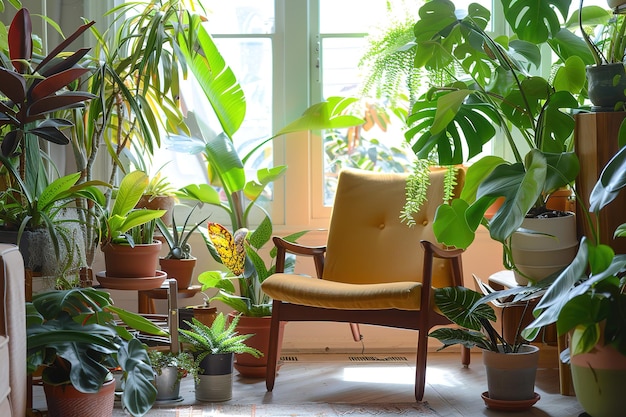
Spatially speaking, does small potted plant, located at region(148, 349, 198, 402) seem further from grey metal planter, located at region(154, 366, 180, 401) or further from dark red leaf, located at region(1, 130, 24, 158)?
dark red leaf, located at region(1, 130, 24, 158)

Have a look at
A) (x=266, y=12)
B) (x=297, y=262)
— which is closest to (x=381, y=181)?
(x=297, y=262)

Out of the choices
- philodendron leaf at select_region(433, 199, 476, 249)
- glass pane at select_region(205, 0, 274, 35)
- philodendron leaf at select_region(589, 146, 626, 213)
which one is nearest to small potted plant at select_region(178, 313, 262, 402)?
philodendron leaf at select_region(433, 199, 476, 249)

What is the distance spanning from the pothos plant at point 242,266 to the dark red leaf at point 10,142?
1.04 meters

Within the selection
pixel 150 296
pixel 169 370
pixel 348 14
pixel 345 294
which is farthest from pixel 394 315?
pixel 348 14

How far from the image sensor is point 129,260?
314 cm

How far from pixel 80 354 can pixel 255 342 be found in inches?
42.9

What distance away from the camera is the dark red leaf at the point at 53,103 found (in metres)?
2.71

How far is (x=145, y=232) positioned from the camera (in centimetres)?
327

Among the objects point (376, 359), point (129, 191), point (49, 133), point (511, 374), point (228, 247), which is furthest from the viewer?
point (376, 359)

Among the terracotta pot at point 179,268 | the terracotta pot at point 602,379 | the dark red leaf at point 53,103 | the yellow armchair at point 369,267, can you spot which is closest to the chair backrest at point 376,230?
the yellow armchair at point 369,267

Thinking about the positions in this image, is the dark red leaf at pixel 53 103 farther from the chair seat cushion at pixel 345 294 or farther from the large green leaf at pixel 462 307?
the large green leaf at pixel 462 307

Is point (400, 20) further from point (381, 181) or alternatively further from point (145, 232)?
point (145, 232)

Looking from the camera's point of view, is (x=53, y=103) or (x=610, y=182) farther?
(x=53, y=103)

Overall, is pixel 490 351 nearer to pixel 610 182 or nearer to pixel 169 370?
pixel 610 182
